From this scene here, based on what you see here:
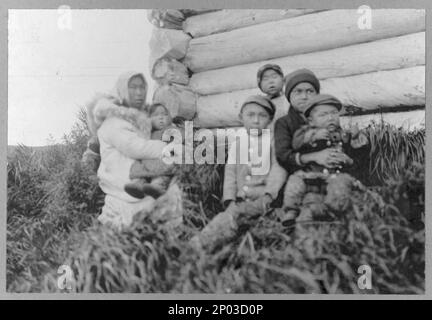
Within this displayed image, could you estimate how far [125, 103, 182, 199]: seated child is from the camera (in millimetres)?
4180

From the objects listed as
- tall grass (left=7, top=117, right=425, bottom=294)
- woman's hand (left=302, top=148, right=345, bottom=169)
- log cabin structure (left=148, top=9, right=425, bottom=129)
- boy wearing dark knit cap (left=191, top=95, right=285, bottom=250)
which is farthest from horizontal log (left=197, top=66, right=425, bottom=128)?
boy wearing dark knit cap (left=191, top=95, right=285, bottom=250)

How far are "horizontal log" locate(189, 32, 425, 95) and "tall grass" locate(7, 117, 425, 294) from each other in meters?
0.43

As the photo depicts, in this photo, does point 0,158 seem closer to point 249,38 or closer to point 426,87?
point 249,38

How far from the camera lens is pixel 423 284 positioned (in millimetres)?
4102

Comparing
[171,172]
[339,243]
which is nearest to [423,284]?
[339,243]

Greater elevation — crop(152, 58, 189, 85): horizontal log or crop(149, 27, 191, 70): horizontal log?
crop(149, 27, 191, 70): horizontal log

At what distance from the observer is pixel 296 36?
13.7ft

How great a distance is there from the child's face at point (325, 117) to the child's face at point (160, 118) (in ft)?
3.18

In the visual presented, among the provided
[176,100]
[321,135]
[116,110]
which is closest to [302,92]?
[321,135]

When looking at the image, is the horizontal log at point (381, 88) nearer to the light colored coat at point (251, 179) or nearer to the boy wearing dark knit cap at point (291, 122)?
the boy wearing dark knit cap at point (291, 122)

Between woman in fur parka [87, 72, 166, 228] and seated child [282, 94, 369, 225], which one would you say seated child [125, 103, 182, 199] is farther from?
seated child [282, 94, 369, 225]

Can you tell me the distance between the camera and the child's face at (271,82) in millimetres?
4148

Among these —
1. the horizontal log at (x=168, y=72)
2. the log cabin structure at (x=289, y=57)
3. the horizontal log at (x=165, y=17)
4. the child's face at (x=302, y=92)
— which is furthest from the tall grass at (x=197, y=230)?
the horizontal log at (x=165, y=17)
